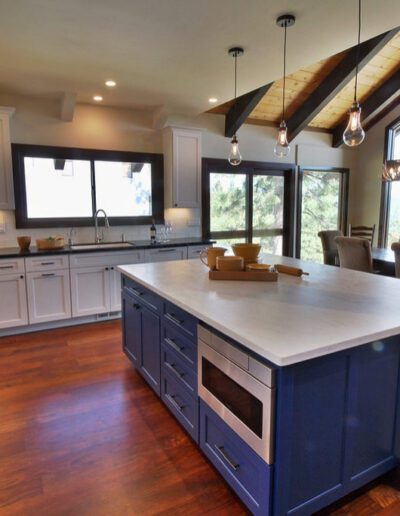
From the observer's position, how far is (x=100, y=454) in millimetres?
1979

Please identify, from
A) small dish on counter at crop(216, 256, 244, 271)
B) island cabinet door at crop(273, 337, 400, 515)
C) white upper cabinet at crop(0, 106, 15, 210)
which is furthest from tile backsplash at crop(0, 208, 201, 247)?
island cabinet door at crop(273, 337, 400, 515)

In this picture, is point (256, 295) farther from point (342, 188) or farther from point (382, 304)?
point (342, 188)

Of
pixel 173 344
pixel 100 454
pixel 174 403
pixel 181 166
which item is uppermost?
pixel 181 166

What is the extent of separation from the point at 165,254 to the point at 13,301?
1743 mm

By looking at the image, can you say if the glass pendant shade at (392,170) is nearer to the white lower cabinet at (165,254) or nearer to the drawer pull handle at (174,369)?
the white lower cabinet at (165,254)

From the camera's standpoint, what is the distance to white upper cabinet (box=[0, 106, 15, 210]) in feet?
12.3

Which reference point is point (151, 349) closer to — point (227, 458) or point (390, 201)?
point (227, 458)

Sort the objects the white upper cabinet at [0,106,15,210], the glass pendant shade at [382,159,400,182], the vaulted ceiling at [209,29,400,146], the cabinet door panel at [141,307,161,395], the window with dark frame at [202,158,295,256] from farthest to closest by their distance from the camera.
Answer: the window with dark frame at [202,158,295,256] < the vaulted ceiling at [209,29,400,146] < the glass pendant shade at [382,159,400,182] < the white upper cabinet at [0,106,15,210] < the cabinet door panel at [141,307,161,395]

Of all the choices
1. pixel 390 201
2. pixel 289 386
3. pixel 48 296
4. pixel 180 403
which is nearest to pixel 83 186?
pixel 48 296

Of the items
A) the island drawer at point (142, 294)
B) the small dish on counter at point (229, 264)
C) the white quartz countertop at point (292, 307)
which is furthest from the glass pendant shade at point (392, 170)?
the island drawer at point (142, 294)

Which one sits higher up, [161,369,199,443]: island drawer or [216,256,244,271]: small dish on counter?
[216,256,244,271]: small dish on counter

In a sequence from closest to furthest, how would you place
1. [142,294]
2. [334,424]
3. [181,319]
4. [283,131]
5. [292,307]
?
[334,424], [292,307], [181,319], [142,294], [283,131]

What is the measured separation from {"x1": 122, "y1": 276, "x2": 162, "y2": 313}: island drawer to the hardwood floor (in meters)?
0.69

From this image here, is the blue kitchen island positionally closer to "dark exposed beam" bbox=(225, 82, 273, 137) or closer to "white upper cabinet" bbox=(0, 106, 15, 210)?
"white upper cabinet" bbox=(0, 106, 15, 210)
